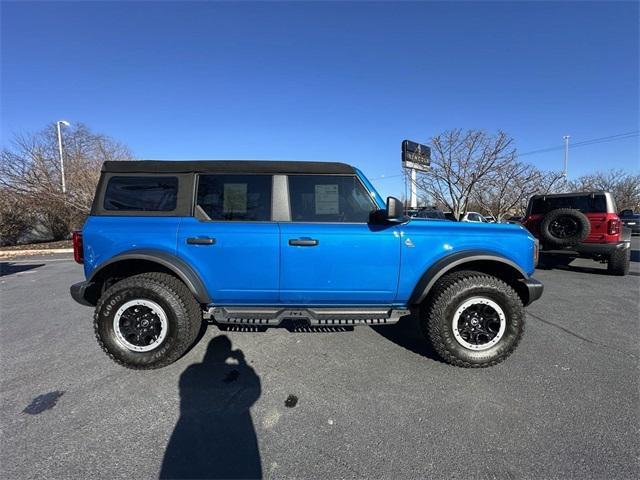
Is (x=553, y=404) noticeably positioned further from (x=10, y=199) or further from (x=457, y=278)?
(x=10, y=199)

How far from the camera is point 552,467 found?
1.87m

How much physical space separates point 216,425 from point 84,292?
2.06 m

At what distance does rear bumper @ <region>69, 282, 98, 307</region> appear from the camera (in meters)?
3.12

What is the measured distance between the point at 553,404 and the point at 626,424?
420 mm

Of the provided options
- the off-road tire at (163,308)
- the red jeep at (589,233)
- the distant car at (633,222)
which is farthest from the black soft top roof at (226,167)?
the distant car at (633,222)

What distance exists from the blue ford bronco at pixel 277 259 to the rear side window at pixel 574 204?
5714 mm

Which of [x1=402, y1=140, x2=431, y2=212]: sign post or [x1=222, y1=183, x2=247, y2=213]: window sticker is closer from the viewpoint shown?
[x1=222, y1=183, x2=247, y2=213]: window sticker

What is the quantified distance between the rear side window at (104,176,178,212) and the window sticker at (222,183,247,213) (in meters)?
0.51

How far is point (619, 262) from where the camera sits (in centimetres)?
690

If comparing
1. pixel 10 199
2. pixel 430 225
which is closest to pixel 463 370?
pixel 430 225

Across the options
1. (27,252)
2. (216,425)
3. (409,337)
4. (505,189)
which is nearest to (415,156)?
(505,189)

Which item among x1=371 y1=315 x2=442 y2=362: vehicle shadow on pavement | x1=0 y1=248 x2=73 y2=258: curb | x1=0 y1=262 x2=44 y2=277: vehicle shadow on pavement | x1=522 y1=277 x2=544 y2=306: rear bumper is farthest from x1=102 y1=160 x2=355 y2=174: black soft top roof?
x1=0 y1=248 x2=73 y2=258: curb

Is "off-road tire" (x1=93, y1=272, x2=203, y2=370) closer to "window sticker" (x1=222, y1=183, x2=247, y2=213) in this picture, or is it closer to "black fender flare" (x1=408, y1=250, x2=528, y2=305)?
"window sticker" (x1=222, y1=183, x2=247, y2=213)

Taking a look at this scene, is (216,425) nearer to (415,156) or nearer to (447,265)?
(447,265)
